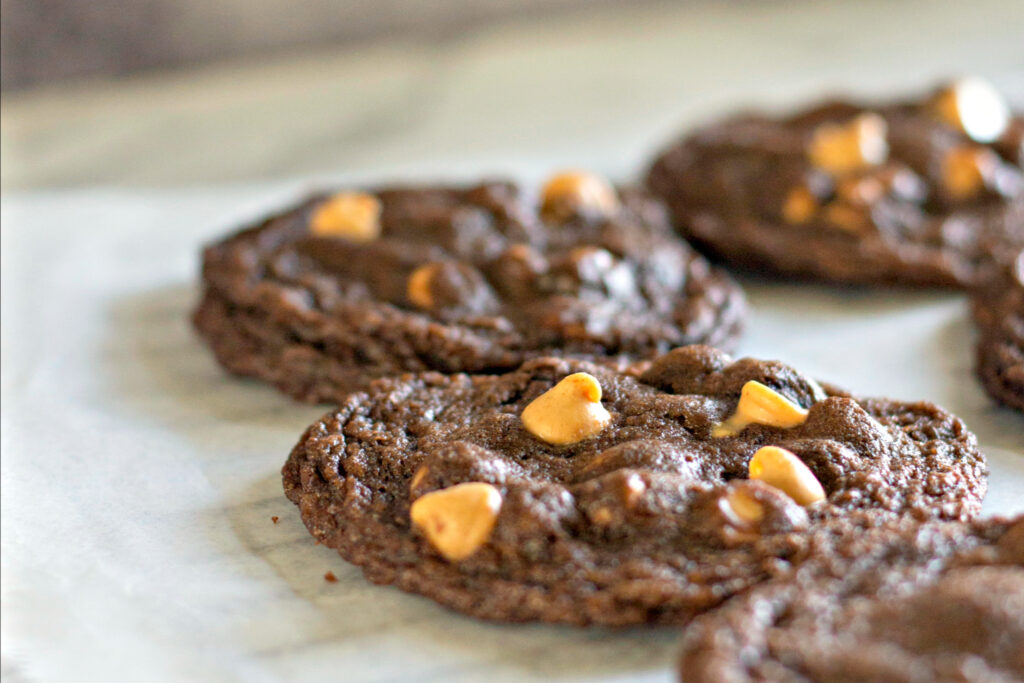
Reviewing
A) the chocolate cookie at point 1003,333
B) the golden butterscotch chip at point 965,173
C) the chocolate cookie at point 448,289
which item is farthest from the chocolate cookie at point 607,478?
the golden butterscotch chip at point 965,173

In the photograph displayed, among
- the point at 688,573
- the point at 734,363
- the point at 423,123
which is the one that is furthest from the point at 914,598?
the point at 423,123

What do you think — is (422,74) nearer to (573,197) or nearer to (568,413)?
(573,197)

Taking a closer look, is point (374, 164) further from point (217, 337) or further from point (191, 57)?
point (217, 337)

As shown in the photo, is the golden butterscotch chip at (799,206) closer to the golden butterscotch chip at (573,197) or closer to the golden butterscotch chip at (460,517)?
the golden butterscotch chip at (573,197)

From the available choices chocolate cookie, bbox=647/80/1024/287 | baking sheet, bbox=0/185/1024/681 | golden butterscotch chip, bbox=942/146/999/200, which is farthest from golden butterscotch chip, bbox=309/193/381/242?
golden butterscotch chip, bbox=942/146/999/200

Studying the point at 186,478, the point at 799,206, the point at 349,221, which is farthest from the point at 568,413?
the point at 799,206

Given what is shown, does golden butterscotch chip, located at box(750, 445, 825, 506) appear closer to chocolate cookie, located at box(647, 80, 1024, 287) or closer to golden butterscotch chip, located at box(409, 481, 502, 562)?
golden butterscotch chip, located at box(409, 481, 502, 562)
